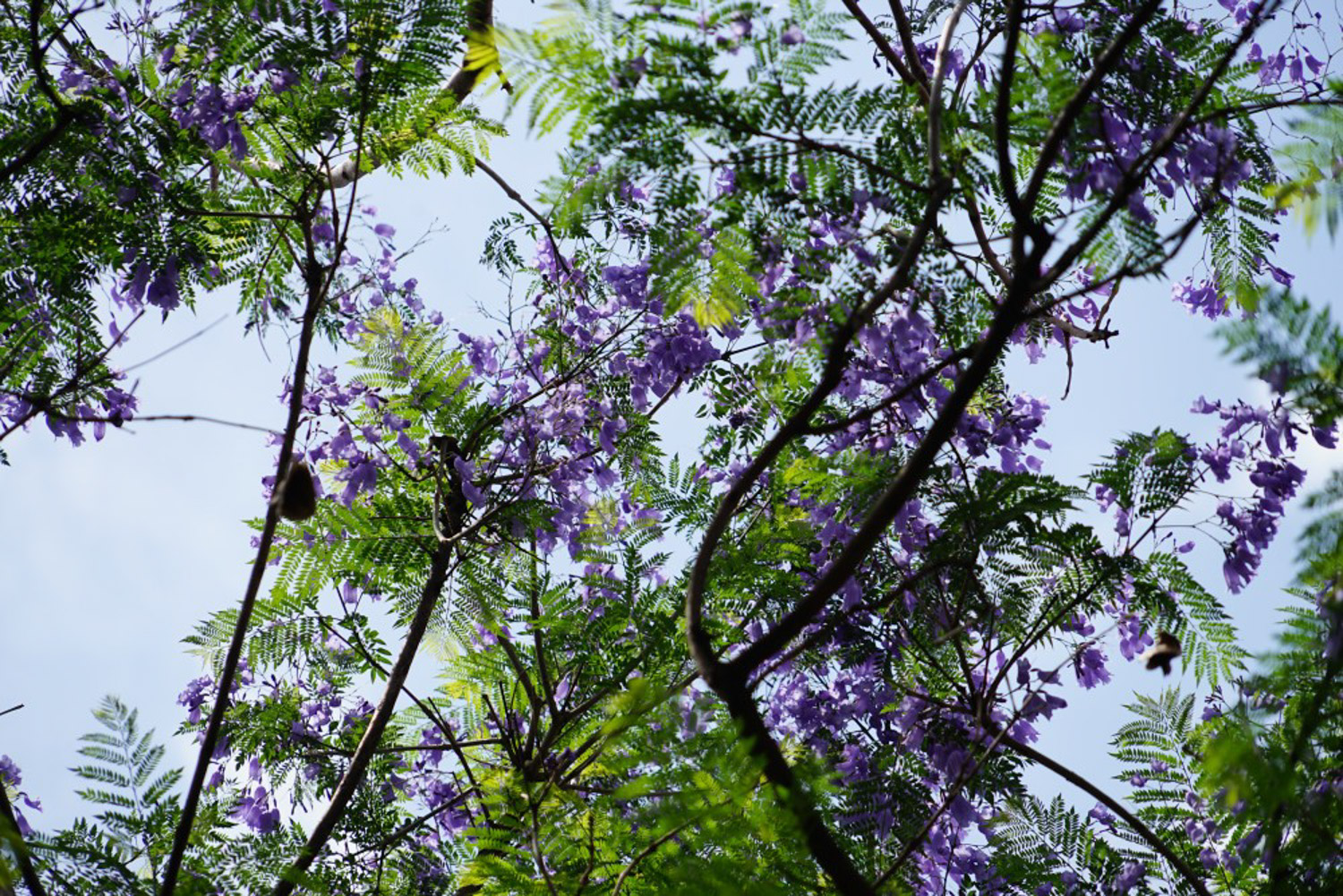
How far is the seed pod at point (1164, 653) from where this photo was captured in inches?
78.2

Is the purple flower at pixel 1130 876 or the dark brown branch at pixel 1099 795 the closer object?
the dark brown branch at pixel 1099 795

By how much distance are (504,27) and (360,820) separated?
8.74 feet

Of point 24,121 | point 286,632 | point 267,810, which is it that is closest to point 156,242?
point 24,121

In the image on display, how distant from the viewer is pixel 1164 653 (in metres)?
2.02

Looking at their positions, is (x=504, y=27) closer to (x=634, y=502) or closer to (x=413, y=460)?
(x=413, y=460)

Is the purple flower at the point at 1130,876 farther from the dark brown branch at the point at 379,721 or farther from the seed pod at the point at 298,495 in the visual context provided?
the seed pod at the point at 298,495

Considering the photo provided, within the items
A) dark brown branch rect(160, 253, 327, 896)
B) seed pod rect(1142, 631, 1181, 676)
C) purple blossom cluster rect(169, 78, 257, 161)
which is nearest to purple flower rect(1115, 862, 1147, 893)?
seed pod rect(1142, 631, 1181, 676)

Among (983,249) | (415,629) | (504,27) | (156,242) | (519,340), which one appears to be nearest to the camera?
(504,27)

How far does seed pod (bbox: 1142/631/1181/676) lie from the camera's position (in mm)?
1985

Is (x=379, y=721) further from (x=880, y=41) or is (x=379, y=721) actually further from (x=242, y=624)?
(x=880, y=41)

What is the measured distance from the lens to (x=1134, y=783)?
4.18 m

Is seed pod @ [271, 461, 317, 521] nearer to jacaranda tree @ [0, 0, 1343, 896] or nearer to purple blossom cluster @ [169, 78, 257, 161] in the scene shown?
jacaranda tree @ [0, 0, 1343, 896]

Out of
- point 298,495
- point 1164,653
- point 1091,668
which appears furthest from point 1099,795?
point 298,495

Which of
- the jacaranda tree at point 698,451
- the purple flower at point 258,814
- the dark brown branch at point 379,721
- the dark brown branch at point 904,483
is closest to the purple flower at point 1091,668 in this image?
the jacaranda tree at point 698,451
